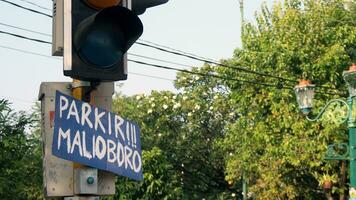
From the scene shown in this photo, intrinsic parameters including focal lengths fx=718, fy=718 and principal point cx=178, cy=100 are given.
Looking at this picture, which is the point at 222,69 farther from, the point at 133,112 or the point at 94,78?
the point at 94,78

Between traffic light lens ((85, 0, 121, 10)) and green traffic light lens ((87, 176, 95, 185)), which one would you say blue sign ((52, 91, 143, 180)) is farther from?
traffic light lens ((85, 0, 121, 10))

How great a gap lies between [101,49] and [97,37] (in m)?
0.06

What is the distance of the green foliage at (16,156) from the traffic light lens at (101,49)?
41.5 feet

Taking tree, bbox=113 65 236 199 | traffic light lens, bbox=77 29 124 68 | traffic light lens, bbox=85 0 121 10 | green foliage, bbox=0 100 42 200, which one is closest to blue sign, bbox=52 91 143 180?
traffic light lens, bbox=77 29 124 68

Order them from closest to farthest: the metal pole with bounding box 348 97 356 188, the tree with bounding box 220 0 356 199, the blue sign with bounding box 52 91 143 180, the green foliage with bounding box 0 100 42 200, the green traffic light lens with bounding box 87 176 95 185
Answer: the blue sign with bounding box 52 91 143 180, the green traffic light lens with bounding box 87 176 95 185, the metal pole with bounding box 348 97 356 188, the green foliage with bounding box 0 100 42 200, the tree with bounding box 220 0 356 199

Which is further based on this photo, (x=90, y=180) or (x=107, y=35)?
(x=90, y=180)

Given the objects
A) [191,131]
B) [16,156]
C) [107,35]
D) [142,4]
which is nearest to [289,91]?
[16,156]

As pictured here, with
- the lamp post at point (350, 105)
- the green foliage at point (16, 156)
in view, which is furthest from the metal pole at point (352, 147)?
the green foliage at point (16, 156)

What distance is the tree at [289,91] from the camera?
21.0 m

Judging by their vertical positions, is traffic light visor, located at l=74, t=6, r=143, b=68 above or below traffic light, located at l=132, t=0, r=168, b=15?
below

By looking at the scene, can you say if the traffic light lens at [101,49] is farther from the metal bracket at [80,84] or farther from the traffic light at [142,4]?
the traffic light at [142,4]

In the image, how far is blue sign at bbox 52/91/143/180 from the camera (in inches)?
131

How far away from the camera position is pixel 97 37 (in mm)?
3389

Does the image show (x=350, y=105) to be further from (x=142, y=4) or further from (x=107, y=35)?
(x=107, y=35)
